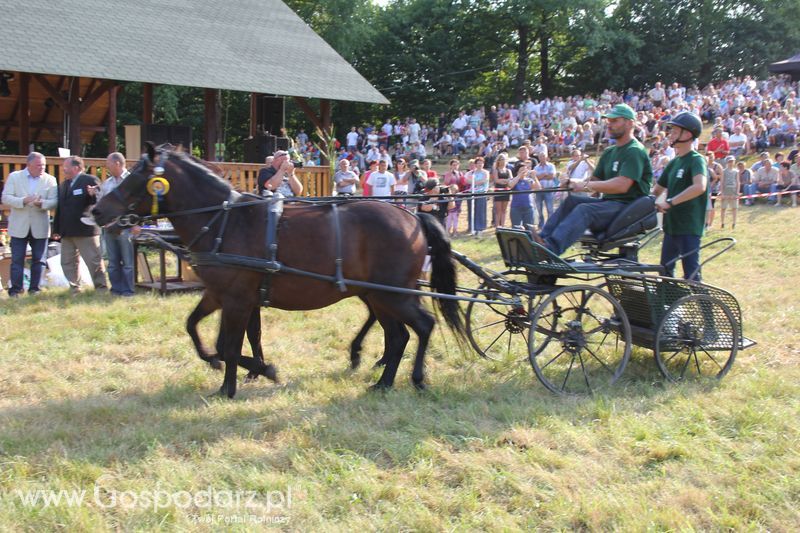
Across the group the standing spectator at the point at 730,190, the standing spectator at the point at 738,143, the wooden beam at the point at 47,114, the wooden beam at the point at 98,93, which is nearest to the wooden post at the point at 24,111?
the wooden beam at the point at 47,114

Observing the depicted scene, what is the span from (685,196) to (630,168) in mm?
534

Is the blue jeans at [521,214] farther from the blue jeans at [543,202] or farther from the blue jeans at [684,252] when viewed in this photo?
the blue jeans at [684,252]

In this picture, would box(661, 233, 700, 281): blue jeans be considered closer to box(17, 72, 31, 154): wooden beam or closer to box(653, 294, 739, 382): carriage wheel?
box(653, 294, 739, 382): carriage wheel

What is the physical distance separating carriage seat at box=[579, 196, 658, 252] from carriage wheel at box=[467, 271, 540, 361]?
69 centimetres

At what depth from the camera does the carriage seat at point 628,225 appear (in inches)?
238

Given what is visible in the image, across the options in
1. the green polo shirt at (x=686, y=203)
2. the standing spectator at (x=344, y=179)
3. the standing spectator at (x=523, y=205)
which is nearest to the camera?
the green polo shirt at (x=686, y=203)

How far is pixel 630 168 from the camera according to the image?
609cm

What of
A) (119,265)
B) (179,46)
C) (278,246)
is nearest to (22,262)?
(119,265)

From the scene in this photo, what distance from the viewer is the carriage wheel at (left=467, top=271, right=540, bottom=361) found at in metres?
6.35

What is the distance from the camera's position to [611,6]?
46500 mm

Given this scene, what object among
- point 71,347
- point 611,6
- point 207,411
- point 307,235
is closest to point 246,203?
point 307,235

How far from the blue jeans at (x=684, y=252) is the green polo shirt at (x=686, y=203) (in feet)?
0.22

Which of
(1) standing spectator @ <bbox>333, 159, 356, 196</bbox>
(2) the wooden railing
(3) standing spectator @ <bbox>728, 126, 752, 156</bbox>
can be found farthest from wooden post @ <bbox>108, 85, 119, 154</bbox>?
(3) standing spectator @ <bbox>728, 126, 752, 156</bbox>

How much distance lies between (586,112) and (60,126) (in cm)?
1962
